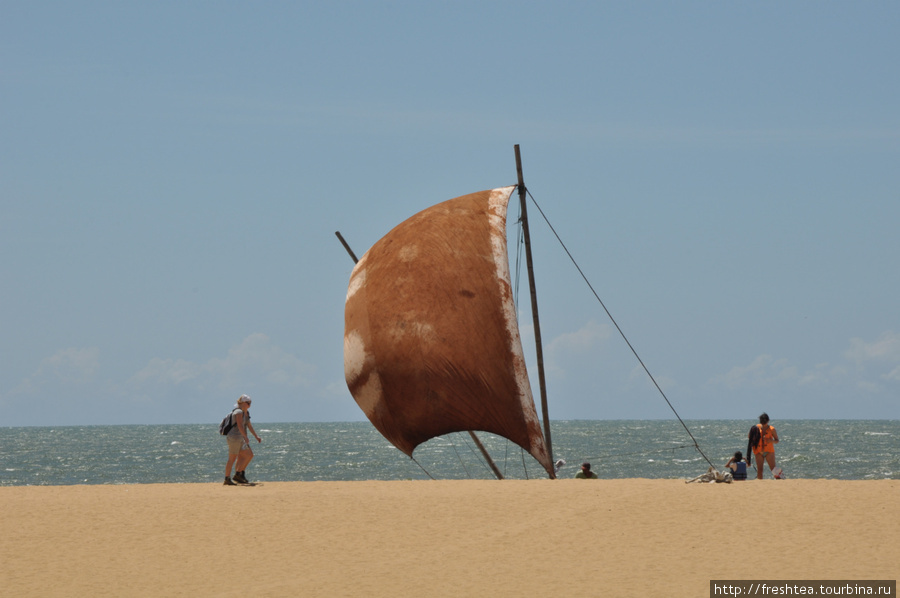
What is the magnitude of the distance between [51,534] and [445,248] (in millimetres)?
9206

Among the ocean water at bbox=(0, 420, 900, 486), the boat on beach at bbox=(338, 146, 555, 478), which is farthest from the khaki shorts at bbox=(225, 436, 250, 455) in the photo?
the ocean water at bbox=(0, 420, 900, 486)

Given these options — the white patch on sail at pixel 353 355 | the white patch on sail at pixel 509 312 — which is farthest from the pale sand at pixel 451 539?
the white patch on sail at pixel 353 355

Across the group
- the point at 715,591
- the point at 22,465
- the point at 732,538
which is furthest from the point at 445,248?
the point at 22,465

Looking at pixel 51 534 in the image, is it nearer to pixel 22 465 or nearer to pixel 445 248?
pixel 445 248

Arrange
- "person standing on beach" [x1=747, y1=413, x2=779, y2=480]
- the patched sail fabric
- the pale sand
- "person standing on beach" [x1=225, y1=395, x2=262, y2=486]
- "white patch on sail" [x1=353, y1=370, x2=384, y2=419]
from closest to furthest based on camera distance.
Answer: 1. the pale sand
2. "person standing on beach" [x1=225, y1=395, x2=262, y2=486]
3. the patched sail fabric
4. "person standing on beach" [x1=747, y1=413, x2=779, y2=480]
5. "white patch on sail" [x1=353, y1=370, x2=384, y2=419]

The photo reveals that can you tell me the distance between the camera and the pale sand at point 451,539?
11008 mm

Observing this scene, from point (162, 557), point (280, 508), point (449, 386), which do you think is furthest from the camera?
point (449, 386)

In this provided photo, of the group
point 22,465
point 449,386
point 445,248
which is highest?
point 445,248

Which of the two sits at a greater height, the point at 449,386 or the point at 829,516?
the point at 449,386

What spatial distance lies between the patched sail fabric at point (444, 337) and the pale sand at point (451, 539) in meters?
2.35

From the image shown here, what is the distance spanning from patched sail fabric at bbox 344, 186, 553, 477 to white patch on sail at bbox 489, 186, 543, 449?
20 mm

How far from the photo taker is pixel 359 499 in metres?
16.0

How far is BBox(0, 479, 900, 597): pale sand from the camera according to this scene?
36.1 feet

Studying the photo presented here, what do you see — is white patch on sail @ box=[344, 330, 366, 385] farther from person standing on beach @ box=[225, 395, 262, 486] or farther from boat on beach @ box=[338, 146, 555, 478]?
person standing on beach @ box=[225, 395, 262, 486]
